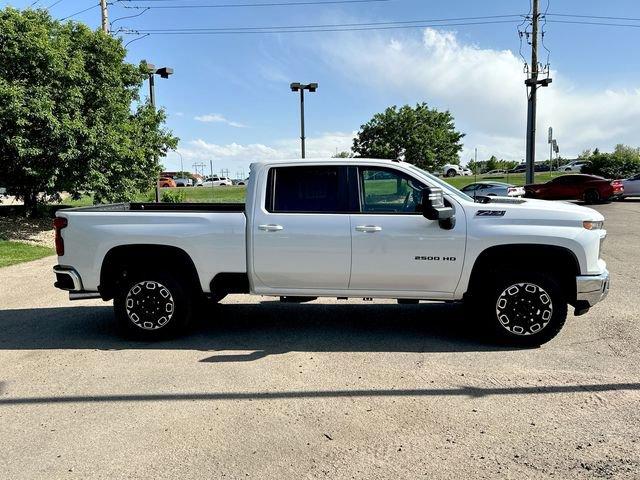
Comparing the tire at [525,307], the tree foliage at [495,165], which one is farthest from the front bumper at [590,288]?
the tree foliage at [495,165]

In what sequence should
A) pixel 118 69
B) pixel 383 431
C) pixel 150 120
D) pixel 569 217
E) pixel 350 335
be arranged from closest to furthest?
1. pixel 383 431
2. pixel 569 217
3. pixel 350 335
4. pixel 118 69
5. pixel 150 120

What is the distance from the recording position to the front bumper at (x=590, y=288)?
5008mm

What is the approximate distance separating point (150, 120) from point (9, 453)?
1447 centimetres

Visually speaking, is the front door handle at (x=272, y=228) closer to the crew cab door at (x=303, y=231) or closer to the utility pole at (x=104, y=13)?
the crew cab door at (x=303, y=231)

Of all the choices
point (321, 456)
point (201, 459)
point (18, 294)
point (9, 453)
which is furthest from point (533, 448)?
point (18, 294)

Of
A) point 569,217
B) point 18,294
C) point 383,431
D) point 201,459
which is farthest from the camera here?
point 18,294

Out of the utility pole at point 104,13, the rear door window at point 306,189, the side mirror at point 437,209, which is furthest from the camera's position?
the utility pole at point 104,13

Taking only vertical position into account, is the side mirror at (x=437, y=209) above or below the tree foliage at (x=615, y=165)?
below

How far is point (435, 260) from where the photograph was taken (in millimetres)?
5145

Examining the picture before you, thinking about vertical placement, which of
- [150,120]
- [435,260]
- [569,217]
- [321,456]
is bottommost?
[321,456]

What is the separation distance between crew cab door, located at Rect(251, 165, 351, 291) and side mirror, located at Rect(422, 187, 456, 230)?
798mm

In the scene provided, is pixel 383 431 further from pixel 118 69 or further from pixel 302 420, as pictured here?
pixel 118 69

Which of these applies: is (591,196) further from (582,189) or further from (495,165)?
(495,165)

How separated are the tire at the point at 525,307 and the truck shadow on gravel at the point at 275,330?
26 centimetres
